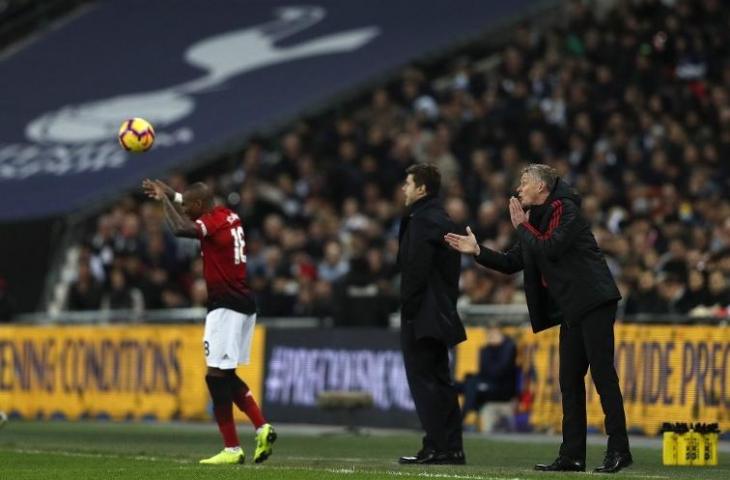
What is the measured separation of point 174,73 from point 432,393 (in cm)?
1921

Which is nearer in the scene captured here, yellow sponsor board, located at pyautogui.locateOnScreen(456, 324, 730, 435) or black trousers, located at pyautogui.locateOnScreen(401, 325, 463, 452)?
black trousers, located at pyautogui.locateOnScreen(401, 325, 463, 452)

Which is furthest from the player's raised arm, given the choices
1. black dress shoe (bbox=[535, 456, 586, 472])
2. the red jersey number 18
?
black dress shoe (bbox=[535, 456, 586, 472])

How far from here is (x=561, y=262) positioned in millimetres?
12328

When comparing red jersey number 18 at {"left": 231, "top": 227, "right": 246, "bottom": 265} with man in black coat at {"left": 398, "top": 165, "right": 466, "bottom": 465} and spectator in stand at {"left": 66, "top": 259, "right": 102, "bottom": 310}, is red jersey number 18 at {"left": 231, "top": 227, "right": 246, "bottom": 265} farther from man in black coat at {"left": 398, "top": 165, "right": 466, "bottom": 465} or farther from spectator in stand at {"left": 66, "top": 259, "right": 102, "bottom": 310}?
spectator in stand at {"left": 66, "top": 259, "right": 102, "bottom": 310}

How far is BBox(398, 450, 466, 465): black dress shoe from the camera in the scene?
524 inches

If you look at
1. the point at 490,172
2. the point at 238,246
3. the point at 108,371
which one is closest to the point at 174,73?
the point at 490,172

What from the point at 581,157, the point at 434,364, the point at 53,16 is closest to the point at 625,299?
the point at 581,157

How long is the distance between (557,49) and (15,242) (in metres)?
9.52

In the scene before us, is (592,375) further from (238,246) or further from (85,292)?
(85,292)

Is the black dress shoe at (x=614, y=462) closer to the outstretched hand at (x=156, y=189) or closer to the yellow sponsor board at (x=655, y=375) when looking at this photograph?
the outstretched hand at (x=156, y=189)

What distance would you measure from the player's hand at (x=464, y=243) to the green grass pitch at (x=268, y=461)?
60.7 inches

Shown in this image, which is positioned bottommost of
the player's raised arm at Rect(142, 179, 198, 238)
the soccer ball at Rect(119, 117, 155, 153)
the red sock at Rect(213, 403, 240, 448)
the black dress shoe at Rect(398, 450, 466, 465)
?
the black dress shoe at Rect(398, 450, 466, 465)

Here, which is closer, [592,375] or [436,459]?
[592,375]

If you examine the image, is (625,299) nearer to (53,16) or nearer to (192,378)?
(192,378)
